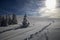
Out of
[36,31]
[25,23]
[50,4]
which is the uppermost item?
[50,4]

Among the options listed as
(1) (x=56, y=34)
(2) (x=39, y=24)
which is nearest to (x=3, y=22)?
(2) (x=39, y=24)

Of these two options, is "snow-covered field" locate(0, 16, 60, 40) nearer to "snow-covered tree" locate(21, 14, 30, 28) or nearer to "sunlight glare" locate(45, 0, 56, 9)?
"snow-covered tree" locate(21, 14, 30, 28)

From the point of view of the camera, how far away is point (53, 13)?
2414mm

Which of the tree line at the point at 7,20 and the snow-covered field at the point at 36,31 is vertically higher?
the tree line at the point at 7,20

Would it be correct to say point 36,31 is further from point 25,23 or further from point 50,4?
point 50,4

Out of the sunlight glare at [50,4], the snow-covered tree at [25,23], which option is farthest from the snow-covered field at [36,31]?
the sunlight glare at [50,4]

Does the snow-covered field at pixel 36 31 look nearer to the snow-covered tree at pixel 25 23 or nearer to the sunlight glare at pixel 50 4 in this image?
the snow-covered tree at pixel 25 23

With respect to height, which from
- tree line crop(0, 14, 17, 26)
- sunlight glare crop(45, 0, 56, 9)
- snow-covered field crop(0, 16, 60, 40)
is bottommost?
snow-covered field crop(0, 16, 60, 40)

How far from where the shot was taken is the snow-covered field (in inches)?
84.0

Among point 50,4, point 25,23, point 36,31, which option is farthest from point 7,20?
point 50,4

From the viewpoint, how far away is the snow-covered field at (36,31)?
7.00ft

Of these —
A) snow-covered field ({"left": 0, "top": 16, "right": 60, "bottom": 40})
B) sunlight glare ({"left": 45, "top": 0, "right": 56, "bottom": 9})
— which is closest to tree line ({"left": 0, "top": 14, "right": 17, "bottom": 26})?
snow-covered field ({"left": 0, "top": 16, "right": 60, "bottom": 40})

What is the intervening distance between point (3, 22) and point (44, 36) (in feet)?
2.33

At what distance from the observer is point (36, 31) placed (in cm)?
227
